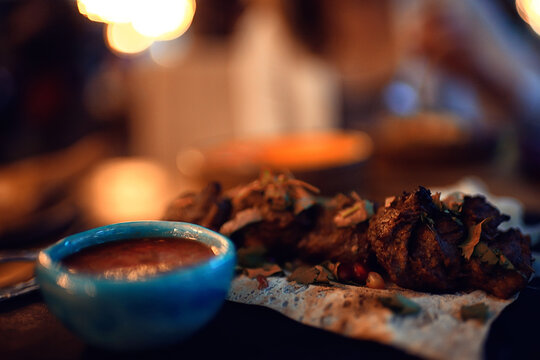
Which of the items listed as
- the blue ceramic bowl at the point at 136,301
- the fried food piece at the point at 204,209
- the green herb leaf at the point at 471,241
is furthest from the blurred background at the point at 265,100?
the blue ceramic bowl at the point at 136,301

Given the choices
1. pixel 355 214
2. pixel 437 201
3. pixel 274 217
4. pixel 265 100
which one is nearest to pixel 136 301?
pixel 274 217

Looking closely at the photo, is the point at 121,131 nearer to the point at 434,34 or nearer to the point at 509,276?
the point at 434,34

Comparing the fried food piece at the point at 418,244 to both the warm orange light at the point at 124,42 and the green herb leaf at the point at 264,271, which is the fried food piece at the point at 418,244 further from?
the warm orange light at the point at 124,42

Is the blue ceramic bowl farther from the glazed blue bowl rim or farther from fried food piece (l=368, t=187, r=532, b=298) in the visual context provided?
fried food piece (l=368, t=187, r=532, b=298)

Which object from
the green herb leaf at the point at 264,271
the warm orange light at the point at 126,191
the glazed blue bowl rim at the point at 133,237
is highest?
the glazed blue bowl rim at the point at 133,237

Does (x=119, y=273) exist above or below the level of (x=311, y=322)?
above

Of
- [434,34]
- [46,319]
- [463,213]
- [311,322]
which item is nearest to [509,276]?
[463,213]
